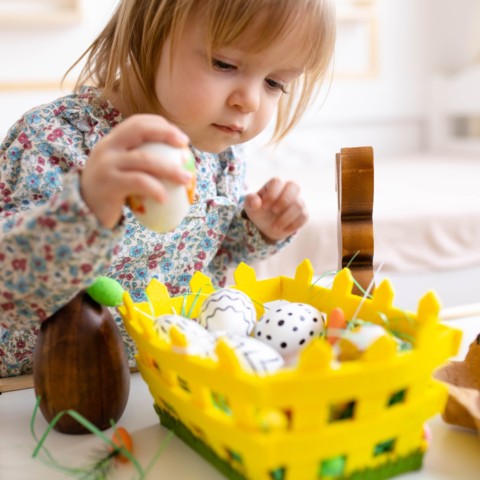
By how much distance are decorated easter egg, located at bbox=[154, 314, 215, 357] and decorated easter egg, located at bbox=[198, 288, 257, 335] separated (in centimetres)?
2

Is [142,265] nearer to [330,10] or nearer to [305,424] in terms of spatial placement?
[330,10]

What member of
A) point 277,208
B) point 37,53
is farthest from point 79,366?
point 37,53

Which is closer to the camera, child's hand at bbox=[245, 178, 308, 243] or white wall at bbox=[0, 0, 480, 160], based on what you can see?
child's hand at bbox=[245, 178, 308, 243]

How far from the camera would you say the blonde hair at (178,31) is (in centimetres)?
70

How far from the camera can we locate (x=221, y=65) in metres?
0.73

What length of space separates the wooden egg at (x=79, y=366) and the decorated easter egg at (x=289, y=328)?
0.12 meters

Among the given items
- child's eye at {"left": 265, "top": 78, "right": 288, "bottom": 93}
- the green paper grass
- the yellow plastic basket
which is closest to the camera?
the yellow plastic basket

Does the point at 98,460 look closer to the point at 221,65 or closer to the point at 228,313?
the point at 228,313

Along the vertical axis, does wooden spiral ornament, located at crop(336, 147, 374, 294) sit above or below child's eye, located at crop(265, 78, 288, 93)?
below

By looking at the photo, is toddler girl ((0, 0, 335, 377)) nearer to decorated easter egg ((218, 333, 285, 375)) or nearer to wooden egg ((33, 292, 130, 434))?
wooden egg ((33, 292, 130, 434))

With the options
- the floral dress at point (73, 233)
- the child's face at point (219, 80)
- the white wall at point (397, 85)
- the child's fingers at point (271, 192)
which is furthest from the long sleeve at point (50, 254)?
the white wall at point (397, 85)

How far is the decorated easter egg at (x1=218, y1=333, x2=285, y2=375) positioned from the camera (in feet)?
1.57

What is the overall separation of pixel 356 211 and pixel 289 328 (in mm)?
169

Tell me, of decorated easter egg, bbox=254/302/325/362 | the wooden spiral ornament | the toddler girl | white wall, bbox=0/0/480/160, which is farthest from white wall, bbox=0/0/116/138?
decorated easter egg, bbox=254/302/325/362
